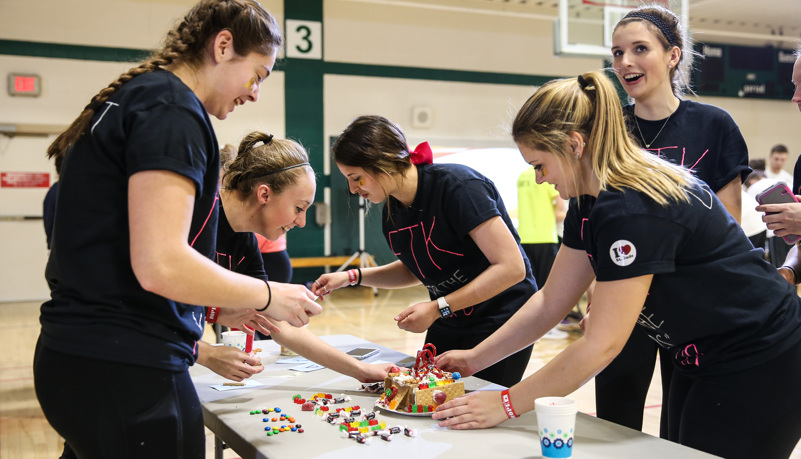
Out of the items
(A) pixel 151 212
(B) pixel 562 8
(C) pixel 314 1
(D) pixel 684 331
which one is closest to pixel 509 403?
(D) pixel 684 331

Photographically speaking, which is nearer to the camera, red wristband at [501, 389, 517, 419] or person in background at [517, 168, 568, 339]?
red wristband at [501, 389, 517, 419]

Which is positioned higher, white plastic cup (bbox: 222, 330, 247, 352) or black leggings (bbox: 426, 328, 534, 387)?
white plastic cup (bbox: 222, 330, 247, 352)

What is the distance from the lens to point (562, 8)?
18.8 ft

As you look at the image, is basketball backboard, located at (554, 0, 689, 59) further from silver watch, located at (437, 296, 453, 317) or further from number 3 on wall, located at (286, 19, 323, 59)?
silver watch, located at (437, 296, 453, 317)

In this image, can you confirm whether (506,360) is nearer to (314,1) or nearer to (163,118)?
(163,118)

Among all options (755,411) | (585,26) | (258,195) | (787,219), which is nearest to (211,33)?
(258,195)

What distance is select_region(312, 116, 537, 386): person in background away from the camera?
2.00 m

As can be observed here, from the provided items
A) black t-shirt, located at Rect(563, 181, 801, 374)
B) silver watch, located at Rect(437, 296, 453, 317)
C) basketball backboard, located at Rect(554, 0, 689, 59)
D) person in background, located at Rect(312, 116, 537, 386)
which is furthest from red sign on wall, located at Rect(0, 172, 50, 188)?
black t-shirt, located at Rect(563, 181, 801, 374)

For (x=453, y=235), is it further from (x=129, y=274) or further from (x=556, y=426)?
(x=129, y=274)

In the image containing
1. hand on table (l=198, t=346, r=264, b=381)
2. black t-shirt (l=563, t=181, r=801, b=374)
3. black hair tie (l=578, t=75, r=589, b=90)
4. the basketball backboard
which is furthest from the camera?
the basketball backboard

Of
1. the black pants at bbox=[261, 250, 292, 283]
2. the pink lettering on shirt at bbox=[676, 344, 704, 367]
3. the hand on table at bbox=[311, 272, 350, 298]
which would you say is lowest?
the black pants at bbox=[261, 250, 292, 283]

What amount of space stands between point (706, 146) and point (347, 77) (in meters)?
7.03

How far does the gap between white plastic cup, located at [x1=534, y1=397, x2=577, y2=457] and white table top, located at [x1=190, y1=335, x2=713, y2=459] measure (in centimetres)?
6

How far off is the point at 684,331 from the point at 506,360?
0.74 metres
